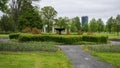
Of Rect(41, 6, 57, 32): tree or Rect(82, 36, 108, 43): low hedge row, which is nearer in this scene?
Rect(82, 36, 108, 43): low hedge row

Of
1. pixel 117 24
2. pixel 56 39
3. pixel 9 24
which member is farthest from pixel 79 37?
pixel 9 24

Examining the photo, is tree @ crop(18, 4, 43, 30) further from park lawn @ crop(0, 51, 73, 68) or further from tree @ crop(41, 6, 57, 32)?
park lawn @ crop(0, 51, 73, 68)

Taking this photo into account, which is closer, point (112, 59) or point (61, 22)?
point (112, 59)

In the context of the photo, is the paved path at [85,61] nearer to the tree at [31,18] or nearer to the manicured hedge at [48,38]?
the manicured hedge at [48,38]

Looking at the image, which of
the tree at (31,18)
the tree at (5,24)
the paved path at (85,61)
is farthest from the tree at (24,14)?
the paved path at (85,61)

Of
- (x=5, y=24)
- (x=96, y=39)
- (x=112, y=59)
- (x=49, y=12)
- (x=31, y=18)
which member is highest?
(x=49, y=12)

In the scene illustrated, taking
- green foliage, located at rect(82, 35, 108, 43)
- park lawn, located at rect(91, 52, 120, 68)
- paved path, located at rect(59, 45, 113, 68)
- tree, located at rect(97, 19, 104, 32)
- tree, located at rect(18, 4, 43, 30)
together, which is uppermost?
tree, located at rect(18, 4, 43, 30)

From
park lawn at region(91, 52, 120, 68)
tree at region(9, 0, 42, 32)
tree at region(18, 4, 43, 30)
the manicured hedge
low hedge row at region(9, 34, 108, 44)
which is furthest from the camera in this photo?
tree at region(18, 4, 43, 30)

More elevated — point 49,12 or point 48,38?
point 49,12

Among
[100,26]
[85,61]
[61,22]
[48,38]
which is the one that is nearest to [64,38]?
[48,38]

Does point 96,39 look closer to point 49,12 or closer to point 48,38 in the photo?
point 48,38

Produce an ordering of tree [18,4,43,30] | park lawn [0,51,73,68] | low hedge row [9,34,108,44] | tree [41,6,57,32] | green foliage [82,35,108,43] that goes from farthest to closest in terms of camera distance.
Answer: tree [41,6,57,32], tree [18,4,43,30], green foliage [82,35,108,43], low hedge row [9,34,108,44], park lawn [0,51,73,68]

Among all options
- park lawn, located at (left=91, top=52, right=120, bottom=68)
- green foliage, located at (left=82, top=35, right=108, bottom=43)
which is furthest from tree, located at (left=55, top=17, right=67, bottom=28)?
park lawn, located at (left=91, top=52, right=120, bottom=68)

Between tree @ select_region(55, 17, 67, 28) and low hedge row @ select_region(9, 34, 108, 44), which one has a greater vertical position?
tree @ select_region(55, 17, 67, 28)
